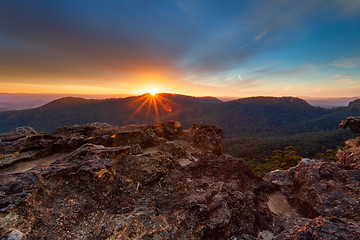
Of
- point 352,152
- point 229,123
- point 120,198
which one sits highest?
point 352,152

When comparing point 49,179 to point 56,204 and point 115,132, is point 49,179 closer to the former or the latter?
point 56,204

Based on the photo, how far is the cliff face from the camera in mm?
5660

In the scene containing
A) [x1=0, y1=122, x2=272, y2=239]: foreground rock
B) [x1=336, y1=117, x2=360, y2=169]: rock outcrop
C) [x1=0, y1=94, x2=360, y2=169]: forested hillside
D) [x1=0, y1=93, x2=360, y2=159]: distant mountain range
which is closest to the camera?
[x1=0, y1=122, x2=272, y2=239]: foreground rock

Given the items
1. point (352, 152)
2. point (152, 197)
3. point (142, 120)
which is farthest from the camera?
point (142, 120)

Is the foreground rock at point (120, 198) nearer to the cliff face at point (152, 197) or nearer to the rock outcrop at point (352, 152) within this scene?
the cliff face at point (152, 197)

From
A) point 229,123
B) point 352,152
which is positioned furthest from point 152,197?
point 229,123

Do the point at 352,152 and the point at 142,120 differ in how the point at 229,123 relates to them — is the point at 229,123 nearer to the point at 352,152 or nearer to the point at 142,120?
the point at 142,120

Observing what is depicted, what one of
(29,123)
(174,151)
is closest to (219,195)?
(174,151)

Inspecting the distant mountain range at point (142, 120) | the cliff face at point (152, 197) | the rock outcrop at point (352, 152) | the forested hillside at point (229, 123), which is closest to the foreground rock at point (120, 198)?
the cliff face at point (152, 197)

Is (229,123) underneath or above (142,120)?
underneath

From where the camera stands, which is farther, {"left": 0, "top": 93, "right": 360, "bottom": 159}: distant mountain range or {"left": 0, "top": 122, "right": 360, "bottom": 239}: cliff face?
{"left": 0, "top": 93, "right": 360, "bottom": 159}: distant mountain range

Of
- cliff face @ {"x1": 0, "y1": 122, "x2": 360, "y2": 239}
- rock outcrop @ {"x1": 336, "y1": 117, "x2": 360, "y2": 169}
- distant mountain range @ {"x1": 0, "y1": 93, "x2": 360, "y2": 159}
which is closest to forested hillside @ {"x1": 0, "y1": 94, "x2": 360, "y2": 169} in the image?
distant mountain range @ {"x1": 0, "y1": 93, "x2": 360, "y2": 159}

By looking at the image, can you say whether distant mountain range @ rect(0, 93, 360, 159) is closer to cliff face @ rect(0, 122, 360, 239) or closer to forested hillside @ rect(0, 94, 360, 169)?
forested hillside @ rect(0, 94, 360, 169)

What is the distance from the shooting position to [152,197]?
26.4 feet
